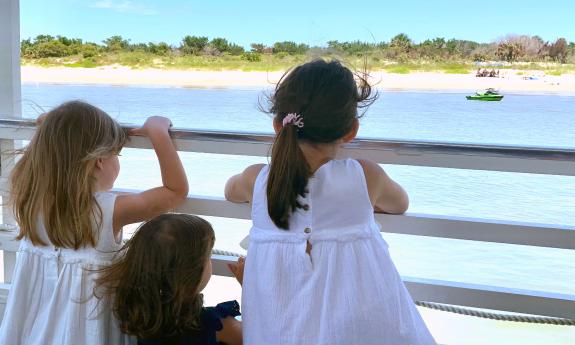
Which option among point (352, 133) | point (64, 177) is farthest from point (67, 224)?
point (352, 133)

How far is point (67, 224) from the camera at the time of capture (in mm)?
1361

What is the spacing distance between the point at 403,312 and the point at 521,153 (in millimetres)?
402

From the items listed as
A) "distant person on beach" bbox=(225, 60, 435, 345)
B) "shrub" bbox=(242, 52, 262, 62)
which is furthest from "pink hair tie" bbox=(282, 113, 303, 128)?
"shrub" bbox=(242, 52, 262, 62)

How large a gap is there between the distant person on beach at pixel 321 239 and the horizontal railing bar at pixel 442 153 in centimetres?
9

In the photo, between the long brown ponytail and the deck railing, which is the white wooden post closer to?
the deck railing

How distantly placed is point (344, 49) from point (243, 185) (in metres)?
0.37

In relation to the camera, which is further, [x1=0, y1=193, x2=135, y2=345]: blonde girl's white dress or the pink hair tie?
[x1=0, y1=193, x2=135, y2=345]: blonde girl's white dress

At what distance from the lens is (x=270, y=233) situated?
1311 millimetres

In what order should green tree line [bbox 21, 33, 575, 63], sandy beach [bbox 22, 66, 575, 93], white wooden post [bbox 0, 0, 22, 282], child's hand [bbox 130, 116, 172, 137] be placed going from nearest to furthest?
child's hand [bbox 130, 116, 172, 137]
green tree line [bbox 21, 33, 575, 63]
white wooden post [bbox 0, 0, 22, 282]
sandy beach [bbox 22, 66, 575, 93]

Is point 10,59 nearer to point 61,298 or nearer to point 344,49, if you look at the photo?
point 61,298

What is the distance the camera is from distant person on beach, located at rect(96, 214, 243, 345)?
4.19 ft

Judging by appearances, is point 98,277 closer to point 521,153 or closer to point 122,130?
point 122,130

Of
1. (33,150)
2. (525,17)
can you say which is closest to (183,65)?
(33,150)

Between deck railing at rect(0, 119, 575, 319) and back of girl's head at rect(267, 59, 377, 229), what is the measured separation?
0.46 feet
